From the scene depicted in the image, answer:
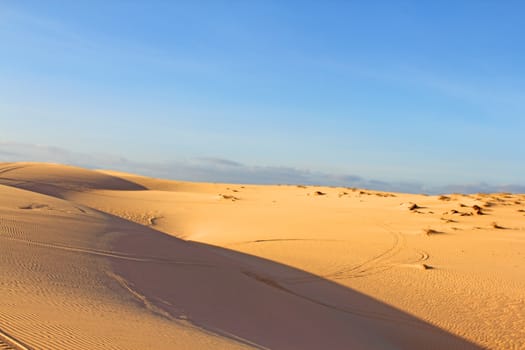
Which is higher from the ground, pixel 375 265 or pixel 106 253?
pixel 106 253

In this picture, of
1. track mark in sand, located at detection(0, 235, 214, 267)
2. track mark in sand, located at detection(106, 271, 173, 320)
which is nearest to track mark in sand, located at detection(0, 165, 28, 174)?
track mark in sand, located at detection(0, 235, 214, 267)

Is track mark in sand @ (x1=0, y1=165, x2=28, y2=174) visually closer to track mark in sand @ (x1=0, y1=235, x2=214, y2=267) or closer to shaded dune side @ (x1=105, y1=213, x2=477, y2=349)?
shaded dune side @ (x1=105, y1=213, x2=477, y2=349)

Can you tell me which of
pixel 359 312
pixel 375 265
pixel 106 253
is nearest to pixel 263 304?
pixel 359 312

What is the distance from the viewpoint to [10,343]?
13.2ft

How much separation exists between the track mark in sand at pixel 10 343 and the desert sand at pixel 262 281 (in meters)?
0.02

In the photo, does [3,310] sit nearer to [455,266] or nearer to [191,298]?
[191,298]

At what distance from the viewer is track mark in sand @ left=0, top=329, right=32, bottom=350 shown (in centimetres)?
395

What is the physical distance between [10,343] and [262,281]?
6.07 metres

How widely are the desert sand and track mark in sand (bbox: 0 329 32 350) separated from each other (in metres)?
0.02

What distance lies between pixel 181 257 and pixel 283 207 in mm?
14816

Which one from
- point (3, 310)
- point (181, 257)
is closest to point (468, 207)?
point (181, 257)

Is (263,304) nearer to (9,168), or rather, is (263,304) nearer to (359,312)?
(359,312)

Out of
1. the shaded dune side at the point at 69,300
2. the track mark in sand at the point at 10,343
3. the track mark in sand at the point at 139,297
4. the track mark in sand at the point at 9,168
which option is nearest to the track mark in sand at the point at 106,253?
the shaded dune side at the point at 69,300

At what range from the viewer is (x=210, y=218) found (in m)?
20.8
